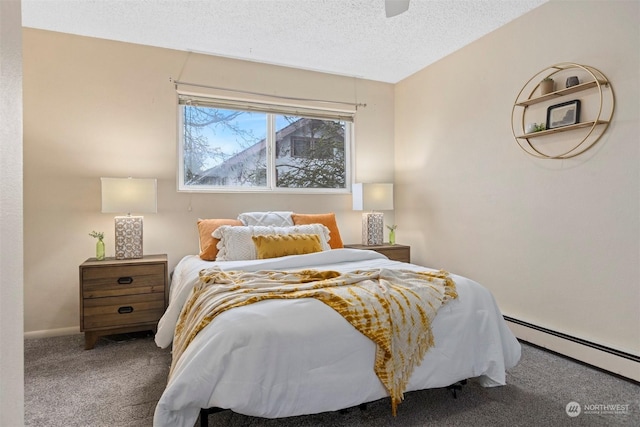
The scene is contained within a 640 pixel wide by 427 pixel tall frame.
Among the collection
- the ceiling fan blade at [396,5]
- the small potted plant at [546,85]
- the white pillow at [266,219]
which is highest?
the ceiling fan blade at [396,5]

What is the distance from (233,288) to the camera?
185 cm

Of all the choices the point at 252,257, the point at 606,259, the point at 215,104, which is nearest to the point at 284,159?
the point at 215,104

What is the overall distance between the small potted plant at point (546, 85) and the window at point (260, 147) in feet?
6.47

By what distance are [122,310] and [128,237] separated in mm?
580

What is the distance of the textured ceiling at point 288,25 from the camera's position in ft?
8.82

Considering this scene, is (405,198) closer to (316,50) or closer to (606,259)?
(316,50)

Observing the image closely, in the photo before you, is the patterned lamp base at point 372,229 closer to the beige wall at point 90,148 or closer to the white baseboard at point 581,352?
the beige wall at point 90,148

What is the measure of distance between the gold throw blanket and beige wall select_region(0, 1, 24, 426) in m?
0.81

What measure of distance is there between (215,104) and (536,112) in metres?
2.79

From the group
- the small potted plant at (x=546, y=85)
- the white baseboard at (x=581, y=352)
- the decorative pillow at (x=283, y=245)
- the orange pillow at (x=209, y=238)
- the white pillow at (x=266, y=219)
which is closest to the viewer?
the white baseboard at (x=581, y=352)

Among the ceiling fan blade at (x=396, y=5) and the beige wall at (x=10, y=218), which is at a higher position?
the ceiling fan blade at (x=396, y=5)

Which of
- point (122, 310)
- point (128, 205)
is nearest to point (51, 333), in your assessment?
point (122, 310)

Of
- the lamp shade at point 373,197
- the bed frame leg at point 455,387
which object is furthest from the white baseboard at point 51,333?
the bed frame leg at point 455,387

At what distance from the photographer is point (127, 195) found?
9.57 ft
